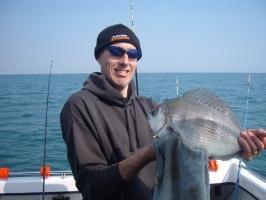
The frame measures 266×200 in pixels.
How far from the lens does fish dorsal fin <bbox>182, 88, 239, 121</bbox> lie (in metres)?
2.10

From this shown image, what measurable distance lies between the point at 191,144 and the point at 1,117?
22027 millimetres

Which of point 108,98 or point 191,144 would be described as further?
point 108,98

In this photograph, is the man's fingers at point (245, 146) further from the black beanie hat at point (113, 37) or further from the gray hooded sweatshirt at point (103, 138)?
the black beanie hat at point (113, 37)

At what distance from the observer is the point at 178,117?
77.6 inches

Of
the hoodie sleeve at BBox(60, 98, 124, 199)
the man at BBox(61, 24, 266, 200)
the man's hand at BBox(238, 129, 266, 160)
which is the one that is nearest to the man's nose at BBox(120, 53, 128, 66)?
the man at BBox(61, 24, 266, 200)

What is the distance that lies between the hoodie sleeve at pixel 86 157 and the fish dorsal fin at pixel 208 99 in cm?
88

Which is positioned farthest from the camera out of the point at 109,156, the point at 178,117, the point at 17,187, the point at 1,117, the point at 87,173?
the point at 1,117

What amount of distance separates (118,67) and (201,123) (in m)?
1.72

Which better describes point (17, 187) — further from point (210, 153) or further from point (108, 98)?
Result: point (210, 153)

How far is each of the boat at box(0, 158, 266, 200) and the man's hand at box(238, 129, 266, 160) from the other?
9.96 ft

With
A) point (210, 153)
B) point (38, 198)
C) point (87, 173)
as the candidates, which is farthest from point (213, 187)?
point (210, 153)

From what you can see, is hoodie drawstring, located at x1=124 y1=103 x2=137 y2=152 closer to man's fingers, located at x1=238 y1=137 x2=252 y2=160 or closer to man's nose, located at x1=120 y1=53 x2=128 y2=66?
man's nose, located at x1=120 y1=53 x2=128 y2=66

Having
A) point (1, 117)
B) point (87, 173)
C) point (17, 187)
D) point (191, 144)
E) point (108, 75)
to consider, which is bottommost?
point (1, 117)

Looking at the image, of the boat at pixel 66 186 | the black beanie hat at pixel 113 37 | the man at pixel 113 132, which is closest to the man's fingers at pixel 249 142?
the man at pixel 113 132
